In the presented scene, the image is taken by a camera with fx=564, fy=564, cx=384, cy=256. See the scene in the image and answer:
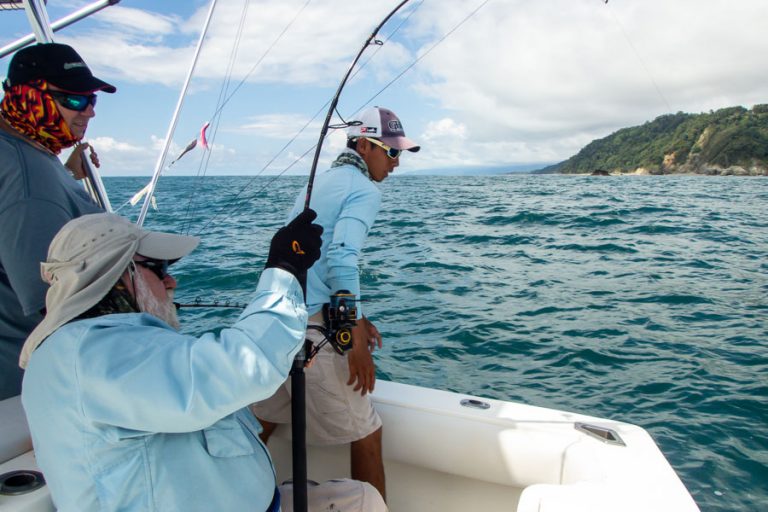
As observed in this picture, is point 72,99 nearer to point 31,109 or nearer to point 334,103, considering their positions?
point 31,109

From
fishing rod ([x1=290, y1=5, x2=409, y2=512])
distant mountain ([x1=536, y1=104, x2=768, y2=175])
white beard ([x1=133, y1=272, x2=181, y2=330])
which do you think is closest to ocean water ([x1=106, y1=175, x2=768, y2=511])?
fishing rod ([x1=290, y1=5, x2=409, y2=512])

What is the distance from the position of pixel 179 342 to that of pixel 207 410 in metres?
0.15

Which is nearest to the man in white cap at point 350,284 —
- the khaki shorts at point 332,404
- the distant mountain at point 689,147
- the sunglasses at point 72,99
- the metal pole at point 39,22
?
the khaki shorts at point 332,404

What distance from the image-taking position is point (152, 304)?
1339 mm

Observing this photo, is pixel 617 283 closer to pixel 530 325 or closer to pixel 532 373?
pixel 530 325

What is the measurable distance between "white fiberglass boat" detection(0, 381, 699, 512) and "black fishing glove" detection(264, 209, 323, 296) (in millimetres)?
937

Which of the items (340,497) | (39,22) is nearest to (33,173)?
(340,497)

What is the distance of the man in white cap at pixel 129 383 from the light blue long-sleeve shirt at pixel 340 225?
748 mm

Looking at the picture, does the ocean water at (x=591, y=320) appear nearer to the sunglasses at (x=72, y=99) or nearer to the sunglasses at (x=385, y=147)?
the sunglasses at (x=385, y=147)

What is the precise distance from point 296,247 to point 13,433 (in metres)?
1.06

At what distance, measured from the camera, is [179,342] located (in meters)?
1.14

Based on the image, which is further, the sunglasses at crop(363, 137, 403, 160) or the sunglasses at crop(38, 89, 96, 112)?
the sunglasses at crop(363, 137, 403, 160)

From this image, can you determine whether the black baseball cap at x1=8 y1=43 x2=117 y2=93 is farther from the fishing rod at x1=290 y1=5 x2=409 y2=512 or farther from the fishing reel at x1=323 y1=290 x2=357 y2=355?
the fishing reel at x1=323 y1=290 x2=357 y2=355

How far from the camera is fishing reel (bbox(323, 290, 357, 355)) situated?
202cm
